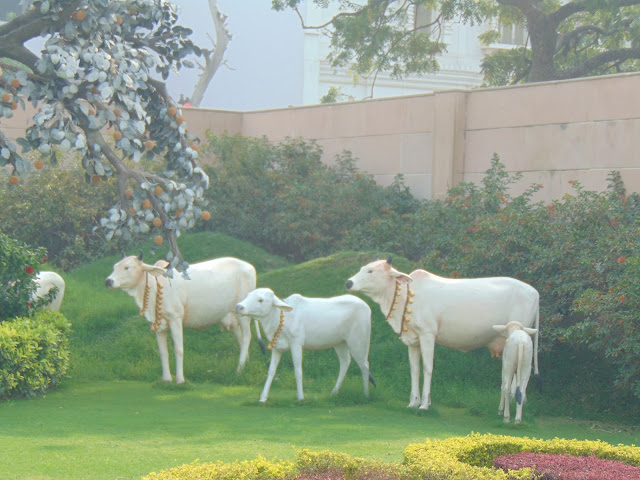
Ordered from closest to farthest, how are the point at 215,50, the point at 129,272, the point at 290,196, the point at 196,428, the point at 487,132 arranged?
the point at 196,428 → the point at 129,272 → the point at 487,132 → the point at 290,196 → the point at 215,50

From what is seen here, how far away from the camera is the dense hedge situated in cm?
624

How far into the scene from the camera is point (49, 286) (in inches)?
493

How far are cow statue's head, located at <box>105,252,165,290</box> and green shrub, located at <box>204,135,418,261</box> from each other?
607 centimetres

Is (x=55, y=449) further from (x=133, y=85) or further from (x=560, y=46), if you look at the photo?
(x=560, y=46)

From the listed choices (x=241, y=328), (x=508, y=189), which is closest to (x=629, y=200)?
(x=508, y=189)

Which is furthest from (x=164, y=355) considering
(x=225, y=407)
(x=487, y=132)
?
(x=487, y=132)

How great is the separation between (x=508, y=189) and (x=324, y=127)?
16.9ft

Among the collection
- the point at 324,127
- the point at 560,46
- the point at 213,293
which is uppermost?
the point at 560,46

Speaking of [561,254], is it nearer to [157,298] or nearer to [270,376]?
[270,376]

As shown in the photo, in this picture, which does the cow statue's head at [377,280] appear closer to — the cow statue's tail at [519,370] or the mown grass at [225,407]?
the mown grass at [225,407]

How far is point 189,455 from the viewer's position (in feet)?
25.4

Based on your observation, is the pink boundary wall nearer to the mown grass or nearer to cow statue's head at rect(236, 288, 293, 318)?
the mown grass

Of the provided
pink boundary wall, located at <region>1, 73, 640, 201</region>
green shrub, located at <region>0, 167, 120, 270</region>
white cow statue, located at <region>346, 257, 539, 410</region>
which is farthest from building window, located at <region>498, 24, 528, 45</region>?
white cow statue, located at <region>346, 257, 539, 410</region>

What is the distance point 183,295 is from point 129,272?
2.52 feet
